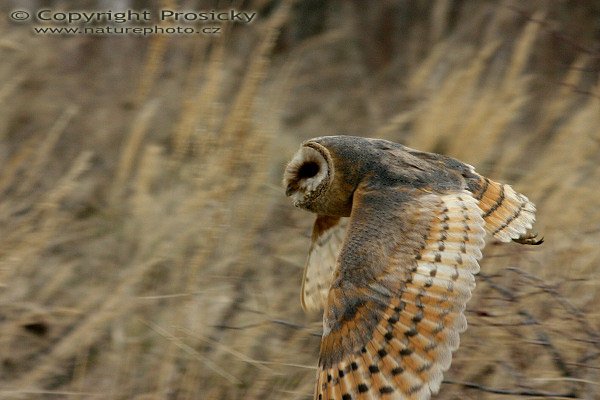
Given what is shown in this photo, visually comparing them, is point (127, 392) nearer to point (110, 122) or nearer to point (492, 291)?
point (492, 291)

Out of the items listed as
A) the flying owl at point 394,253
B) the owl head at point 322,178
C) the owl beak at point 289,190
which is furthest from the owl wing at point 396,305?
the owl beak at point 289,190

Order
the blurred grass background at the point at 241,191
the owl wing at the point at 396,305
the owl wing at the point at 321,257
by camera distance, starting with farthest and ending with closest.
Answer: the blurred grass background at the point at 241,191, the owl wing at the point at 321,257, the owl wing at the point at 396,305

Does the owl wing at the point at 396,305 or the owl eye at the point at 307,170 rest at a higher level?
the owl eye at the point at 307,170

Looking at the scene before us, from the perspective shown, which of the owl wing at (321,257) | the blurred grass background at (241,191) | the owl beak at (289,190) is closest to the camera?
the owl beak at (289,190)

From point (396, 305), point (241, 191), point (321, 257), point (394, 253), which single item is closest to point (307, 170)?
point (321, 257)

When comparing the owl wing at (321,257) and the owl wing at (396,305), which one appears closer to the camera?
the owl wing at (396,305)

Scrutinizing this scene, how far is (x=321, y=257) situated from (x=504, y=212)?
28.1 inches

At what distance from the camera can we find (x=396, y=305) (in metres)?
3.24

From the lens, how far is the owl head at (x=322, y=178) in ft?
11.9

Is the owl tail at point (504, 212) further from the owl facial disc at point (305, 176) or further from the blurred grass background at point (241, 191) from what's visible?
the owl facial disc at point (305, 176)

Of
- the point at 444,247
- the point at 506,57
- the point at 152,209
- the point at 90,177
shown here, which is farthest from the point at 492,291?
the point at 506,57

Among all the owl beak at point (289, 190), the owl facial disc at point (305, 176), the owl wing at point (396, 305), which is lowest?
the owl wing at point (396, 305)

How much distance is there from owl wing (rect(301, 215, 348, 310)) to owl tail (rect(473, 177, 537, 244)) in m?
0.55

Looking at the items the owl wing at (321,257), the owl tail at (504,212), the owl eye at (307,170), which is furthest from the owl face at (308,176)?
the owl tail at (504,212)
